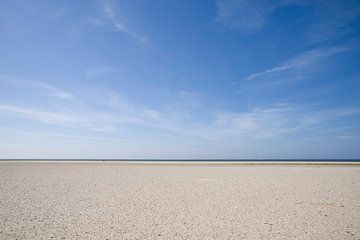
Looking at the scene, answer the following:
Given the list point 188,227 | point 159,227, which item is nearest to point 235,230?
point 188,227

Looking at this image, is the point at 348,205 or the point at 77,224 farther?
the point at 348,205

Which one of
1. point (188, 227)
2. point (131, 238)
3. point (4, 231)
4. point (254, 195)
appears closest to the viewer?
point (131, 238)

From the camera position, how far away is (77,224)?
23.1 feet

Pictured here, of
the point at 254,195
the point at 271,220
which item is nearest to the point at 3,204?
the point at 271,220

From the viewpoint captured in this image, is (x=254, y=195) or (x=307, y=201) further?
(x=254, y=195)

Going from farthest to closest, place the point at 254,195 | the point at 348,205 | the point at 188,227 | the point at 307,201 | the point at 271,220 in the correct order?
the point at 254,195
the point at 307,201
the point at 348,205
the point at 271,220
the point at 188,227

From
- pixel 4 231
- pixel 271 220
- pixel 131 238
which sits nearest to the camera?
pixel 131 238

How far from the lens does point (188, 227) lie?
6.79m

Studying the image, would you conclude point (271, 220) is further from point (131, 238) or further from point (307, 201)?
point (131, 238)

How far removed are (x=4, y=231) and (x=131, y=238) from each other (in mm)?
3655

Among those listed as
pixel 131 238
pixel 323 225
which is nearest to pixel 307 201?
pixel 323 225

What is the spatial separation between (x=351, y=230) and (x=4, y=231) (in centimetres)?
978

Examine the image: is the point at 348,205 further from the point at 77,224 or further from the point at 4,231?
the point at 4,231

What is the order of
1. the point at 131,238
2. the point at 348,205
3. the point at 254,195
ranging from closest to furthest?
the point at 131,238, the point at 348,205, the point at 254,195
